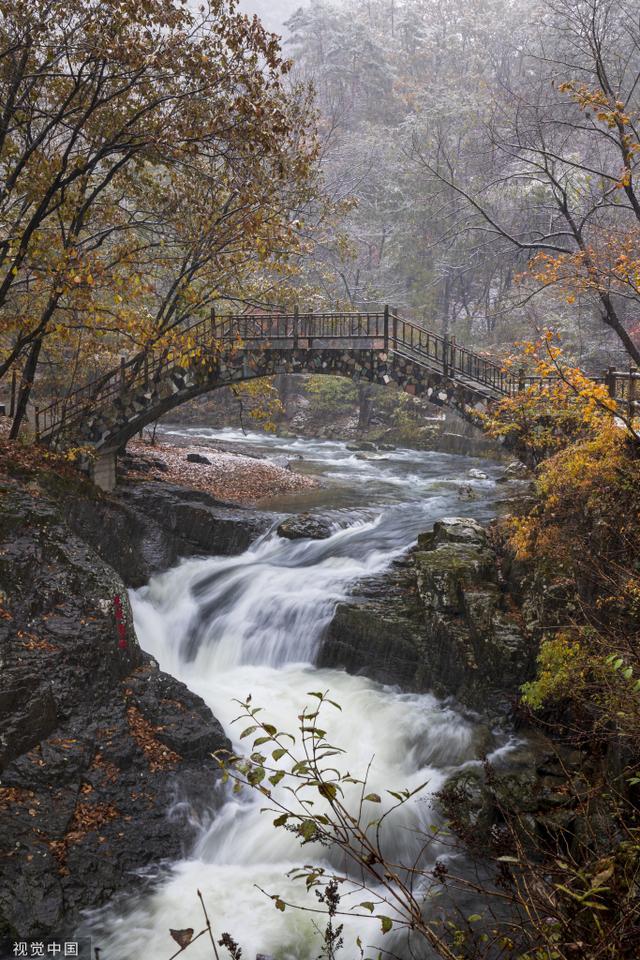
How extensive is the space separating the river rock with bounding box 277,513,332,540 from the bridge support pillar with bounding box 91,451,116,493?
4.61 meters

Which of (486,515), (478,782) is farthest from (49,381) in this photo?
(478,782)

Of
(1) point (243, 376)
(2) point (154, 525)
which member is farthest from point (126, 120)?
(2) point (154, 525)

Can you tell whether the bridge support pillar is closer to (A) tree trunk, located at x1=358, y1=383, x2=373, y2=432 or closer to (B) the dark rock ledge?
(B) the dark rock ledge

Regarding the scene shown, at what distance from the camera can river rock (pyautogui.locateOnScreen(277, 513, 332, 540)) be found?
15.7m

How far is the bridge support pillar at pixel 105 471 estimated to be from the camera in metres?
16.6

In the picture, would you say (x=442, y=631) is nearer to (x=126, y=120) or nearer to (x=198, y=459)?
(x=126, y=120)

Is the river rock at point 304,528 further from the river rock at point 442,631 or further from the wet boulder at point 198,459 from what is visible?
the wet boulder at point 198,459

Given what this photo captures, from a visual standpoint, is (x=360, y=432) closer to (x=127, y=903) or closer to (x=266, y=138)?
(x=266, y=138)

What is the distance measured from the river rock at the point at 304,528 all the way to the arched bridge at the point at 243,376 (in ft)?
13.9

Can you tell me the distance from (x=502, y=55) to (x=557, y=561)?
40.0 m

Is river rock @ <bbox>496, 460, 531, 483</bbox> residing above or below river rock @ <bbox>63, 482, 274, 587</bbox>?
above

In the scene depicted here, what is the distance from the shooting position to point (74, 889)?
6.82 meters

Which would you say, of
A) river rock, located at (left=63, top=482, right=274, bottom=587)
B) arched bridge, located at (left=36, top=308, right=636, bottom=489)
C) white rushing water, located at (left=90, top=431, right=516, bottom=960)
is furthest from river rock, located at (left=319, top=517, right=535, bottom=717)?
arched bridge, located at (left=36, top=308, right=636, bottom=489)

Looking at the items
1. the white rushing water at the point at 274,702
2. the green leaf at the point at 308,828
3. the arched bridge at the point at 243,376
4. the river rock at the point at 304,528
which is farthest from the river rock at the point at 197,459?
the green leaf at the point at 308,828
